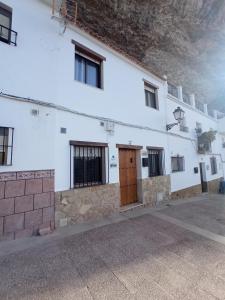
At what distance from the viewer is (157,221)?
5.60 metres

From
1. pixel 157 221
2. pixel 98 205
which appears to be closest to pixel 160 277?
pixel 157 221

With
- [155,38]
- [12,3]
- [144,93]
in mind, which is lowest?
[144,93]

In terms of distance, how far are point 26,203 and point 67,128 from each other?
223 centimetres

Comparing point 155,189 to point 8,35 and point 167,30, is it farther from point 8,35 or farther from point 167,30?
point 167,30

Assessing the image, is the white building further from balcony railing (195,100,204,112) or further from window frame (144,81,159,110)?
balcony railing (195,100,204,112)

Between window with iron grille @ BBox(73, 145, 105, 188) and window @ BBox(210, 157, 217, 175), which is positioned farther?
window @ BBox(210, 157, 217, 175)

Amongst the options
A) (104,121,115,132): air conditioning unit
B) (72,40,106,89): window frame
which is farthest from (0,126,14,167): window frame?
(104,121,115,132): air conditioning unit

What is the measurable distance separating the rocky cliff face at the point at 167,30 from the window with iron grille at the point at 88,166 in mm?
4320

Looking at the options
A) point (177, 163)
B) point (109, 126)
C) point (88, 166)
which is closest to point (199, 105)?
point (177, 163)

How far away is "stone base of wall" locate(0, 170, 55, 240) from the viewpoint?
4.00m

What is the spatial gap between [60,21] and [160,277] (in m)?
6.72

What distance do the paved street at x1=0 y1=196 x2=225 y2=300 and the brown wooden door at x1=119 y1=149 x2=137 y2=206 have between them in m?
2.13

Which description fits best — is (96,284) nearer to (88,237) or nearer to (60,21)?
(88,237)

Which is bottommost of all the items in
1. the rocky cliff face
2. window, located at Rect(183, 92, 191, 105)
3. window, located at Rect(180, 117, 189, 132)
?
window, located at Rect(180, 117, 189, 132)
